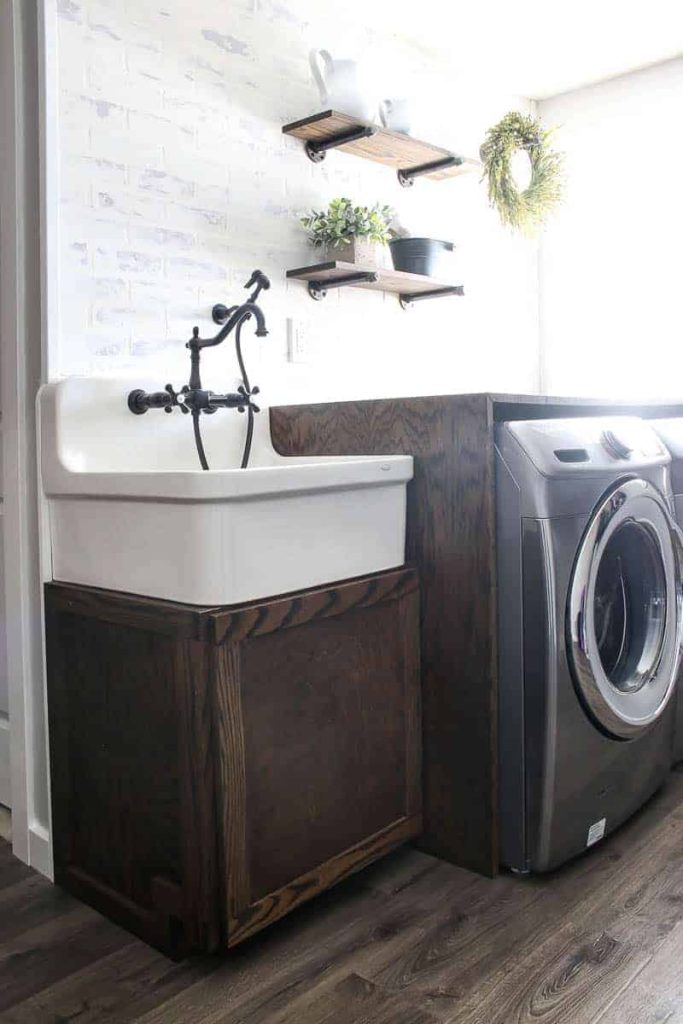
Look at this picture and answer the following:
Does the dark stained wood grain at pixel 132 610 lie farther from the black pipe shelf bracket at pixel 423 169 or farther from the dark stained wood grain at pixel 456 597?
the black pipe shelf bracket at pixel 423 169

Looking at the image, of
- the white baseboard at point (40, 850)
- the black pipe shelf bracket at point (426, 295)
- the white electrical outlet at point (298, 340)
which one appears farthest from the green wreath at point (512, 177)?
the white baseboard at point (40, 850)

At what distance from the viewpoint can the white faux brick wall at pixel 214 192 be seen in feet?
5.98

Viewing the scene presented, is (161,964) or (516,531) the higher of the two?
(516,531)

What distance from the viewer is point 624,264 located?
10.3 ft

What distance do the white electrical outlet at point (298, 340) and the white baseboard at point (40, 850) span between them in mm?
1315

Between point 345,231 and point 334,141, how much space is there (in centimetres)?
25

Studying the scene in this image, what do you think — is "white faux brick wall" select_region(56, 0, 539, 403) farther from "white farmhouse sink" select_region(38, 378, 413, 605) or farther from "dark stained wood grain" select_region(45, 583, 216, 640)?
"dark stained wood grain" select_region(45, 583, 216, 640)

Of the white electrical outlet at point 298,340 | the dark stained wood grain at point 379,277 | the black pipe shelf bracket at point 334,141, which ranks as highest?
the black pipe shelf bracket at point 334,141

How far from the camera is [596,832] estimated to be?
1.71 meters

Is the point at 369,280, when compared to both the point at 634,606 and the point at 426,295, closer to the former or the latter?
the point at 426,295

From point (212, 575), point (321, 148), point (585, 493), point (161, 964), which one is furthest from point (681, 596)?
point (321, 148)

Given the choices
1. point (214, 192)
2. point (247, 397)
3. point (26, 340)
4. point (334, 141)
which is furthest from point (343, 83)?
point (26, 340)

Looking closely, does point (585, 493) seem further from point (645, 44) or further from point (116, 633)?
point (645, 44)

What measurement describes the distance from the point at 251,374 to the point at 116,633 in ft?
3.05
